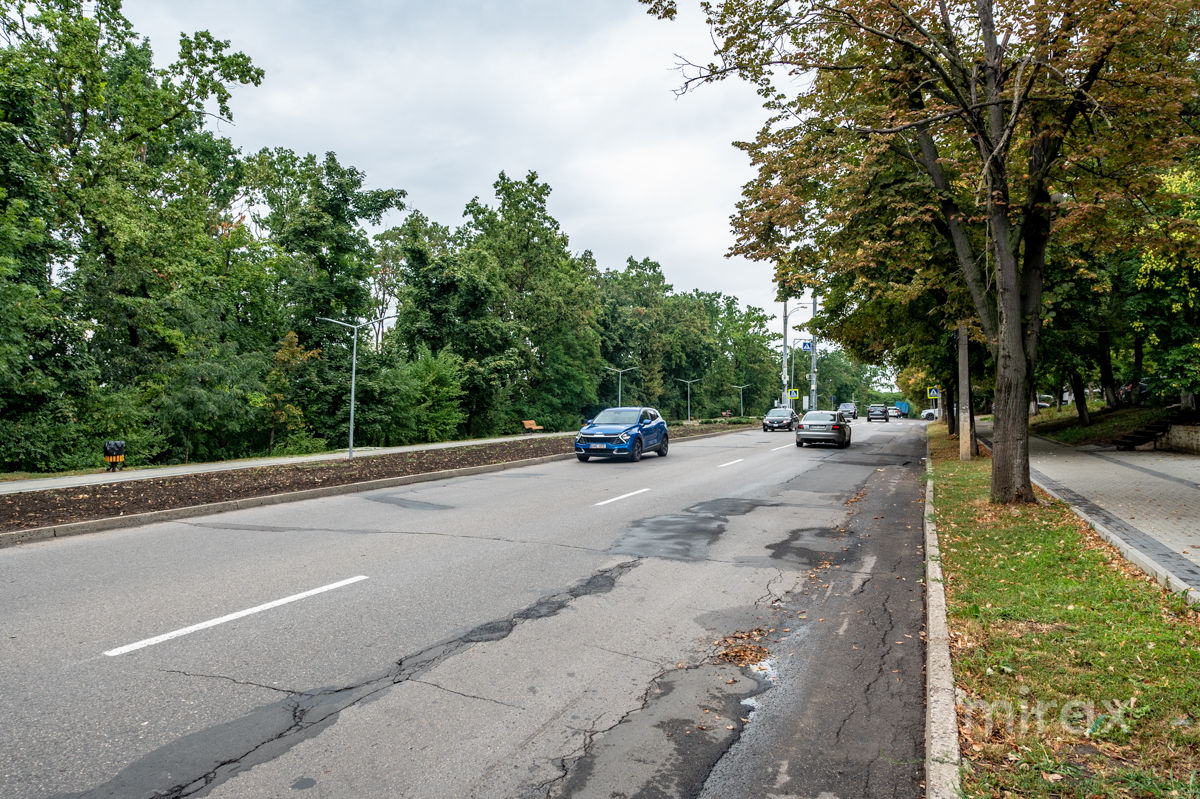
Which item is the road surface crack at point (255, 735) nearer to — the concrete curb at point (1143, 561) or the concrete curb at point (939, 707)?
the concrete curb at point (939, 707)

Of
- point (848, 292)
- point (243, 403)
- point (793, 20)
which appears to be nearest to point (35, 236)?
point (243, 403)

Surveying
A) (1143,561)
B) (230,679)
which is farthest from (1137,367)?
(230,679)

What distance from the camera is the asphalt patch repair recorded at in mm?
10477

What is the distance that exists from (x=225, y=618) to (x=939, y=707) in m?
5.13

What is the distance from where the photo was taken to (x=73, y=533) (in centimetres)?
930

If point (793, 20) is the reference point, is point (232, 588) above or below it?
below

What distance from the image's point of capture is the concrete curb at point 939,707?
3029mm

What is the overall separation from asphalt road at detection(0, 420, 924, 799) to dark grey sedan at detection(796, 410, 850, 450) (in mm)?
19323

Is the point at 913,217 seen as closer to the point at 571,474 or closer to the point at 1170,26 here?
the point at 1170,26

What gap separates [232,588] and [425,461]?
14.7 meters

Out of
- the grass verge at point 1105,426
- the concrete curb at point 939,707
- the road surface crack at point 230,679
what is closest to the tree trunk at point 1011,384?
the concrete curb at point 939,707

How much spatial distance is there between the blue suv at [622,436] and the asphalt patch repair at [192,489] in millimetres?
2214

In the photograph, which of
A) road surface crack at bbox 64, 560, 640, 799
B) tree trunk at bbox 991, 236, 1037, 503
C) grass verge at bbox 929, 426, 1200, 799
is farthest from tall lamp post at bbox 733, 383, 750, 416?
road surface crack at bbox 64, 560, 640, 799

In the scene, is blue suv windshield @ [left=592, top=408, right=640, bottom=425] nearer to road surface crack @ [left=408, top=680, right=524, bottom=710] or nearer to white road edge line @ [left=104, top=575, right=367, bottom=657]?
white road edge line @ [left=104, top=575, right=367, bottom=657]
